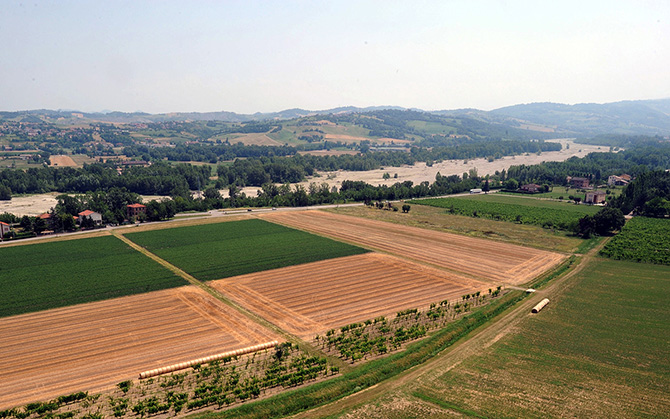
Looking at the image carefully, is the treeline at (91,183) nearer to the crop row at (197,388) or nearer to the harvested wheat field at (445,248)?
the harvested wheat field at (445,248)

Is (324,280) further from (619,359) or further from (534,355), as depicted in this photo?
(619,359)

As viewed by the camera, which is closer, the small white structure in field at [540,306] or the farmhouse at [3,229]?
the small white structure in field at [540,306]

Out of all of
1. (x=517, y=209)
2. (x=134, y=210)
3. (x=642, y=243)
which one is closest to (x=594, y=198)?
(x=517, y=209)

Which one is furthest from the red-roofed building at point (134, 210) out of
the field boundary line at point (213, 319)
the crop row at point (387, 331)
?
the crop row at point (387, 331)

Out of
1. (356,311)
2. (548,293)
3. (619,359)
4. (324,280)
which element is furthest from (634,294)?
(324,280)

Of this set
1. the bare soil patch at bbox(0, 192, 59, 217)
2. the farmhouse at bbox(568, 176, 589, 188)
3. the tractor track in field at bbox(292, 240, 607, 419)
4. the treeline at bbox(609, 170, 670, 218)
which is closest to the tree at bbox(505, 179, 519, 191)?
the farmhouse at bbox(568, 176, 589, 188)

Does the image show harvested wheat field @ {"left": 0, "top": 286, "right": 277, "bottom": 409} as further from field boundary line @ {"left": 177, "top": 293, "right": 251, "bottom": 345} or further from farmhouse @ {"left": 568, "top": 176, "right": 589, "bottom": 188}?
farmhouse @ {"left": 568, "top": 176, "right": 589, "bottom": 188}
